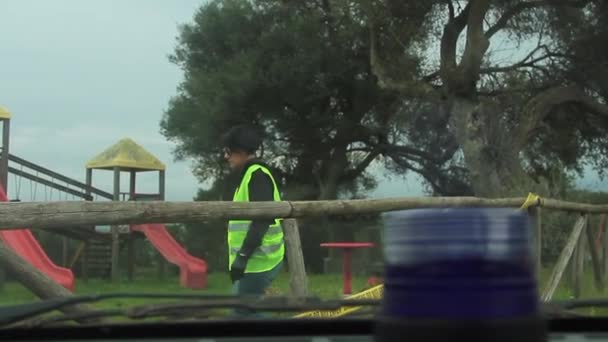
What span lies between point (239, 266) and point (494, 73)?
21863 millimetres

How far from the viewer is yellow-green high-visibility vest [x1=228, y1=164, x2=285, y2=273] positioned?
5.68 meters

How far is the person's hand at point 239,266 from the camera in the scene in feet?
18.4

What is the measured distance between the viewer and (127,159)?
25406 millimetres

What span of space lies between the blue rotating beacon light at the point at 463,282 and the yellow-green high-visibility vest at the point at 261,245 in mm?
4056

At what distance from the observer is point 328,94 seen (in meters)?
30.8

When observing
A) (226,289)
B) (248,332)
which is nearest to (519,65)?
(226,289)

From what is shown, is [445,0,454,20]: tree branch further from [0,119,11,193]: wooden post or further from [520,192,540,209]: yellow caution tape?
[520,192,540,209]: yellow caution tape

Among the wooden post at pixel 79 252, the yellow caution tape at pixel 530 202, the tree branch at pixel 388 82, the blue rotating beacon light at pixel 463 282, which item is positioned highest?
the tree branch at pixel 388 82

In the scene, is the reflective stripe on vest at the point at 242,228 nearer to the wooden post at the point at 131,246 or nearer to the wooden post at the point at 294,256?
the wooden post at the point at 294,256

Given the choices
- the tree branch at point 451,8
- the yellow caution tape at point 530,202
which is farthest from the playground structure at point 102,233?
the tree branch at point 451,8

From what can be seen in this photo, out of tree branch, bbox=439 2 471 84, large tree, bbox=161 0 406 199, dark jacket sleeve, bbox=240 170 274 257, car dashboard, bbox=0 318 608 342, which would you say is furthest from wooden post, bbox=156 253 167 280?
large tree, bbox=161 0 406 199

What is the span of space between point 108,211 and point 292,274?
1461mm

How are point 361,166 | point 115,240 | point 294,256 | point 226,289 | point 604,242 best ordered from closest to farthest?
point 294,256
point 226,289
point 604,242
point 115,240
point 361,166

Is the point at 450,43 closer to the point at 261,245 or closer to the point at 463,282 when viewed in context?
the point at 261,245
